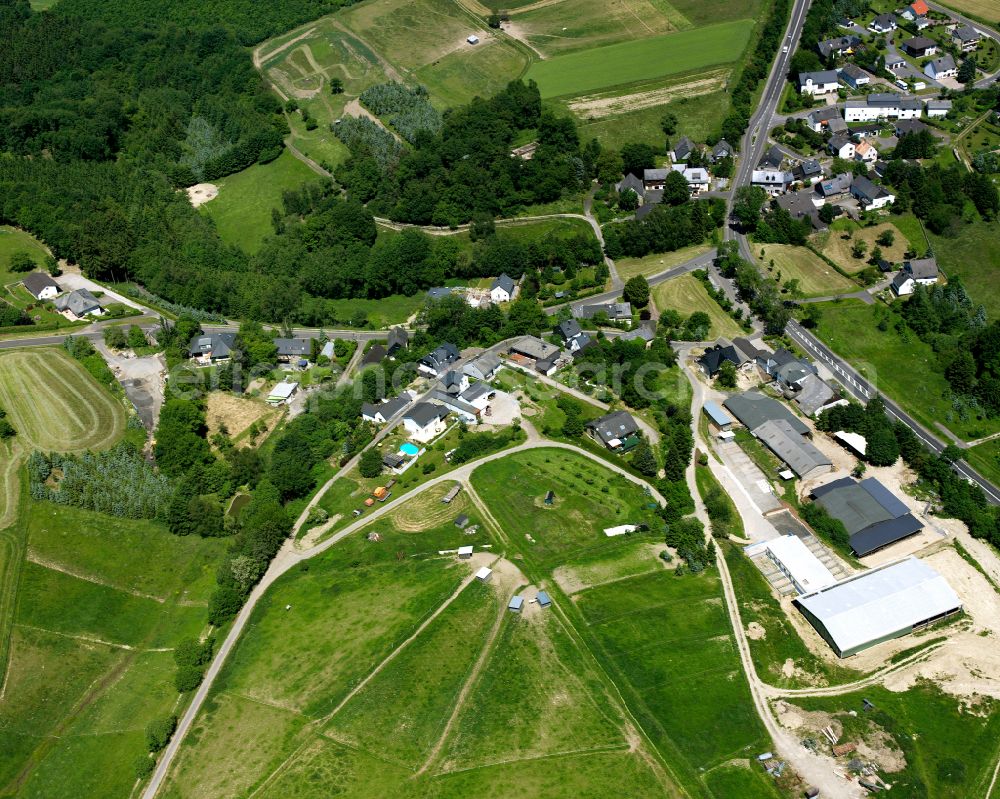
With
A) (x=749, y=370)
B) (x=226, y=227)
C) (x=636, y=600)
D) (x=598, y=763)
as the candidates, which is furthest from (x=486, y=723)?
(x=226, y=227)

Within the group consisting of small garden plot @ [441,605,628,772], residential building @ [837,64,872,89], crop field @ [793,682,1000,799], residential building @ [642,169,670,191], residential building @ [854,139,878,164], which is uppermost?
residential building @ [837,64,872,89]

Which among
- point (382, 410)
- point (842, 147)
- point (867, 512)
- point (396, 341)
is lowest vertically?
point (396, 341)

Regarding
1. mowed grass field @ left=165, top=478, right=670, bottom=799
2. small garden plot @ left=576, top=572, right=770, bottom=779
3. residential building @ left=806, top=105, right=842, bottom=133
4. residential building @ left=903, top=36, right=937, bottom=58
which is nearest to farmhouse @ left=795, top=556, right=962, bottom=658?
small garden plot @ left=576, top=572, right=770, bottom=779

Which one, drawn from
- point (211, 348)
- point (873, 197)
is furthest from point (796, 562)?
point (211, 348)

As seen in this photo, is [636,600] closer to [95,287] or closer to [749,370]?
[749,370]

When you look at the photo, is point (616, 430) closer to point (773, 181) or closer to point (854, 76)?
point (773, 181)

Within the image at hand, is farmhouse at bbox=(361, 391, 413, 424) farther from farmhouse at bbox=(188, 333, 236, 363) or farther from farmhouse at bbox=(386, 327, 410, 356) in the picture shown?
farmhouse at bbox=(188, 333, 236, 363)
